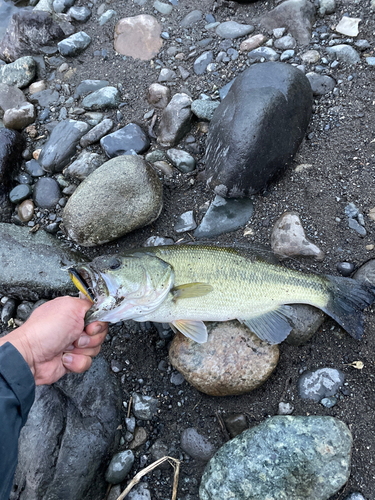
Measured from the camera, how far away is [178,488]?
3.81 meters

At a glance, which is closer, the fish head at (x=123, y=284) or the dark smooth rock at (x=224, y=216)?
the fish head at (x=123, y=284)

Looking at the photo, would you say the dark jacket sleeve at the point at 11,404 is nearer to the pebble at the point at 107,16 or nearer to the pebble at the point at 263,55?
the pebble at the point at 263,55

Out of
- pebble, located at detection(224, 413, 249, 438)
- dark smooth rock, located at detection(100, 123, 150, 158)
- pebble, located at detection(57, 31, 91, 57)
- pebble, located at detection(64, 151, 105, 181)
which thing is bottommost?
pebble, located at detection(224, 413, 249, 438)

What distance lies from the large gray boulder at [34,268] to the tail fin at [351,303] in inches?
129

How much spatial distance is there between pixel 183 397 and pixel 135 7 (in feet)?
22.5

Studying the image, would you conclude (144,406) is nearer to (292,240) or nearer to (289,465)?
(289,465)

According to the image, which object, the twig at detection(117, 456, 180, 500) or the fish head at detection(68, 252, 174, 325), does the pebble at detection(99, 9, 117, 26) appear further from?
the twig at detection(117, 456, 180, 500)

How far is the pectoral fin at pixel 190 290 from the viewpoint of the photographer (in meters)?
3.79

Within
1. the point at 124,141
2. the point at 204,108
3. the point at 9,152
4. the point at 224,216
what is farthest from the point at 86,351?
the point at 204,108

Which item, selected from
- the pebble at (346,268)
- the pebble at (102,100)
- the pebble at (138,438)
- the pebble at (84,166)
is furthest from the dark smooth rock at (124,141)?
the pebble at (138,438)

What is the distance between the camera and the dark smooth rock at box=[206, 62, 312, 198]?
14.3 ft

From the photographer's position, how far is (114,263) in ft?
11.8

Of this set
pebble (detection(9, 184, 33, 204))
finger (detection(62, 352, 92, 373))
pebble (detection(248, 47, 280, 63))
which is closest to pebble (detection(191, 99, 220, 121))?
pebble (detection(248, 47, 280, 63))

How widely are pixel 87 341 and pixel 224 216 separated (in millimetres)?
2391
